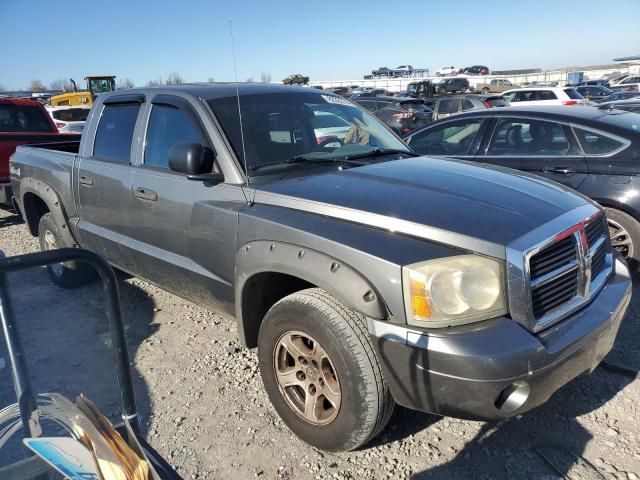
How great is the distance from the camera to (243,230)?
2826mm

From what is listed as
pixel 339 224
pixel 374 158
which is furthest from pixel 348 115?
pixel 339 224

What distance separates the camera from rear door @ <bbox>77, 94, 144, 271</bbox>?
382cm

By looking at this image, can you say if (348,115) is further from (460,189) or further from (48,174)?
(48,174)

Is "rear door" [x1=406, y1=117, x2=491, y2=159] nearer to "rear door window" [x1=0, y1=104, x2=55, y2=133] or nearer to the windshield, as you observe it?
"rear door window" [x1=0, y1=104, x2=55, y2=133]

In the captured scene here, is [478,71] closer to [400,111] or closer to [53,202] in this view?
[400,111]

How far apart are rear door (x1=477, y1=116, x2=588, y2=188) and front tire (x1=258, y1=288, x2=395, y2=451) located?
10.5 ft

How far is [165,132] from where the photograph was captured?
3.58m

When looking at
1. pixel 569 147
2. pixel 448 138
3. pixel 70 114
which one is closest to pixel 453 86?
pixel 70 114

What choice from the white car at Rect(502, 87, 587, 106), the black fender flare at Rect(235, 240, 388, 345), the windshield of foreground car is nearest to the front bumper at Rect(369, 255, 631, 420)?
the black fender flare at Rect(235, 240, 388, 345)

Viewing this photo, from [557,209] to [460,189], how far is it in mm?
486

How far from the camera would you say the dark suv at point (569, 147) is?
14.2 feet

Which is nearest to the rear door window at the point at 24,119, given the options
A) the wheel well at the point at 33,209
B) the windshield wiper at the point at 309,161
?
the wheel well at the point at 33,209

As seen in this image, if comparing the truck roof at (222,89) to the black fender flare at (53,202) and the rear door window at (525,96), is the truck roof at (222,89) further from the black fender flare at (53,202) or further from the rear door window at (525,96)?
the rear door window at (525,96)

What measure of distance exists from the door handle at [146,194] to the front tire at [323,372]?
4.28ft
